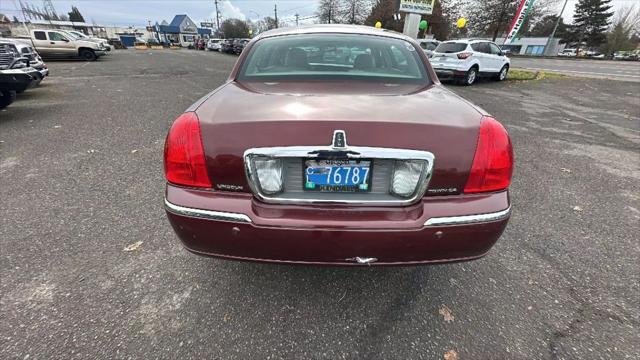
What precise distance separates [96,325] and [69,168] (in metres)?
2.81

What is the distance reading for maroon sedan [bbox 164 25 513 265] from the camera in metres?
1.46

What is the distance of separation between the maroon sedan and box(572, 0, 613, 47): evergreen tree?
73.5 meters

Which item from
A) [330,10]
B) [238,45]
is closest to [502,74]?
[238,45]

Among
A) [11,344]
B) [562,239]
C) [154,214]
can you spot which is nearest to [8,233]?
[154,214]

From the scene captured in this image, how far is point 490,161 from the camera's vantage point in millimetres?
1555

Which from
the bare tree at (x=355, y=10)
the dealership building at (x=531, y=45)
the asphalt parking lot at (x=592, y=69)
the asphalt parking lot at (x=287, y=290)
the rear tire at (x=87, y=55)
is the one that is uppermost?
the bare tree at (x=355, y=10)

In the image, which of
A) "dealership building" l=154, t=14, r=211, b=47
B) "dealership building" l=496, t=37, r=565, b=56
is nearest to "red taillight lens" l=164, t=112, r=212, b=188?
"dealership building" l=496, t=37, r=565, b=56

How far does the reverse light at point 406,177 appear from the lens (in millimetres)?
1496

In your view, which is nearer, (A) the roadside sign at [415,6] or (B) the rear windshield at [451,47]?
(B) the rear windshield at [451,47]

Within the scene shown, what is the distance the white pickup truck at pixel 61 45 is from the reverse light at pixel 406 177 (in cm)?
2444

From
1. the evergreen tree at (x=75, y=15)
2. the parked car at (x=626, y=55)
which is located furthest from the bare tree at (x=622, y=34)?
the evergreen tree at (x=75, y=15)

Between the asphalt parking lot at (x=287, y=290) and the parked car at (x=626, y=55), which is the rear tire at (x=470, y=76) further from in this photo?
the parked car at (x=626, y=55)

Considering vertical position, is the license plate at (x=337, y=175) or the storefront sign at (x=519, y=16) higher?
the storefront sign at (x=519, y=16)

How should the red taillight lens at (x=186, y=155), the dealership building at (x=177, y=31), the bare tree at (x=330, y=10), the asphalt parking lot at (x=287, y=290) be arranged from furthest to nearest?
the dealership building at (x=177, y=31), the bare tree at (x=330, y=10), the asphalt parking lot at (x=287, y=290), the red taillight lens at (x=186, y=155)
